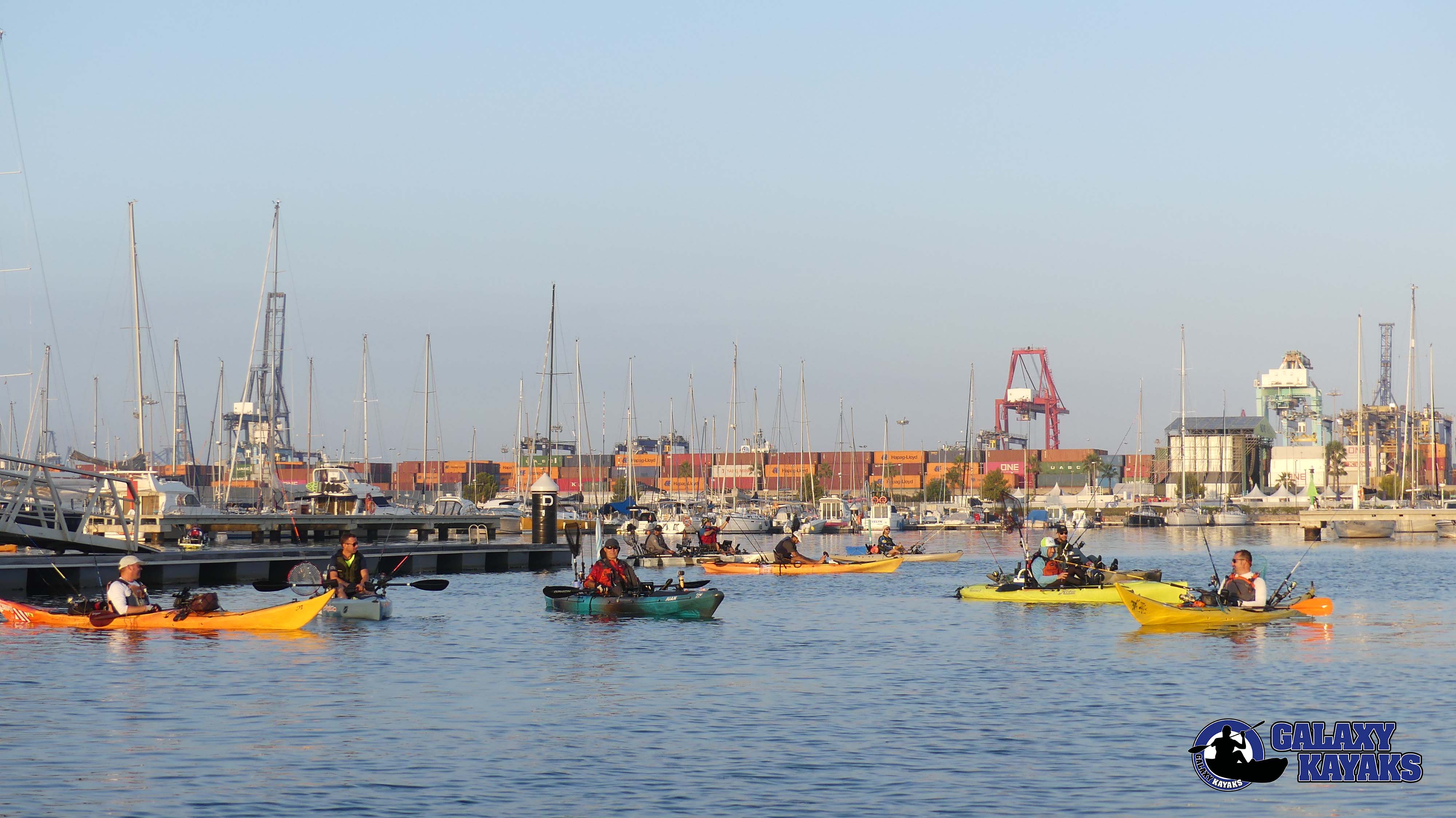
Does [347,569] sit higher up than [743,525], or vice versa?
[347,569]

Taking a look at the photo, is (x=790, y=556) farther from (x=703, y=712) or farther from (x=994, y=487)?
(x=994, y=487)

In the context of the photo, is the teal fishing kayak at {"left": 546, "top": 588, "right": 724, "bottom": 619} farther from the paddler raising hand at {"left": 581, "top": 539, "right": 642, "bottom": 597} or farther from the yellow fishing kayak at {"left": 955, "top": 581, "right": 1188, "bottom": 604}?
the yellow fishing kayak at {"left": 955, "top": 581, "right": 1188, "bottom": 604}

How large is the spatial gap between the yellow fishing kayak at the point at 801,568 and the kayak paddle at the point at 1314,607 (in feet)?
69.9

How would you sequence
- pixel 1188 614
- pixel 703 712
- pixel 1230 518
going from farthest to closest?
pixel 1230 518 < pixel 1188 614 < pixel 703 712

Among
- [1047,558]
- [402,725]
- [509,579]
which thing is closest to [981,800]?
[402,725]

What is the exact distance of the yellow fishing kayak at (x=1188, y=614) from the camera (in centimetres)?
2781

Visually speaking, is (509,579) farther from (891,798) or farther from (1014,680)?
(891,798)

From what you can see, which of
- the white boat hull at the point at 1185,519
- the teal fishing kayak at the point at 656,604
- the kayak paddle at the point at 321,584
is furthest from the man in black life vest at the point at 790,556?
the white boat hull at the point at 1185,519

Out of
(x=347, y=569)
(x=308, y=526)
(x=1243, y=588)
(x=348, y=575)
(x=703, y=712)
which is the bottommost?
(x=308, y=526)

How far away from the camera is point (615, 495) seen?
12575 centimetres

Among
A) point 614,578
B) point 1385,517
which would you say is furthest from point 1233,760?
A: point 1385,517

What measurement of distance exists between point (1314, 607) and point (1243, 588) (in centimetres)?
266

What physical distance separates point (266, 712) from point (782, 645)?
1108 cm

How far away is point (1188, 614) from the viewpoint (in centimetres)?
2812
